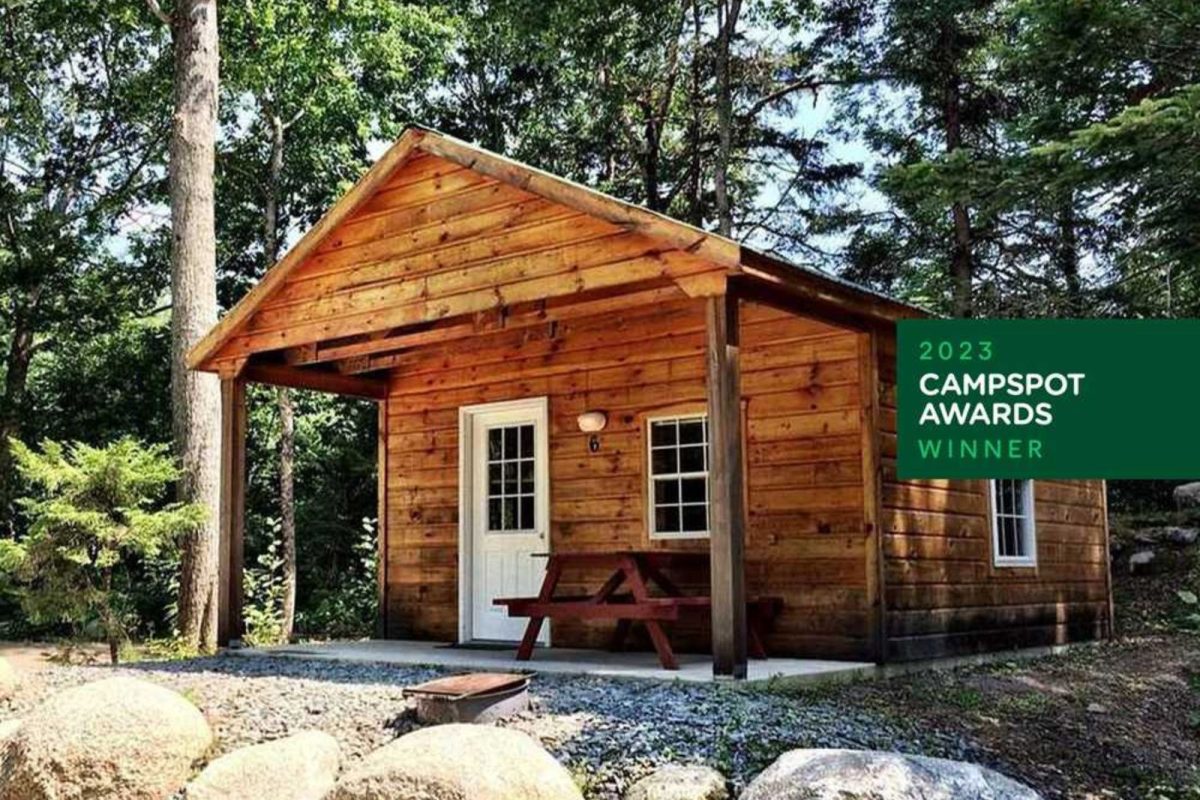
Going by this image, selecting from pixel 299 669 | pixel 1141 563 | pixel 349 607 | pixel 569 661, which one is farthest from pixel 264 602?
pixel 1141 563

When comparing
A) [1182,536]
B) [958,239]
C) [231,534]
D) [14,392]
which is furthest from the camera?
[14,392]

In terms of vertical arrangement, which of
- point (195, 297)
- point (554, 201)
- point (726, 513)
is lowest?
point (726, 513)

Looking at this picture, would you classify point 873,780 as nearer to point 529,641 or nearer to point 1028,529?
point 529,641

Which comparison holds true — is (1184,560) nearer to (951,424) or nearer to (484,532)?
(951,424)

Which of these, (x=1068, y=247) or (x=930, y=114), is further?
(x=930, y=114)

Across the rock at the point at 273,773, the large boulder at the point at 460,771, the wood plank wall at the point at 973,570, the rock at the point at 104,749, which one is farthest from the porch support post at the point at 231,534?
the wood plank wall at the point at 973,570

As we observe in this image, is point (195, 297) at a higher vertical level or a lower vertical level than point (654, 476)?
higher

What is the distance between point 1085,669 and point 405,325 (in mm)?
5811

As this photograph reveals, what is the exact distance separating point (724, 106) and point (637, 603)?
11.8m

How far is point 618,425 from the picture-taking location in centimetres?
882

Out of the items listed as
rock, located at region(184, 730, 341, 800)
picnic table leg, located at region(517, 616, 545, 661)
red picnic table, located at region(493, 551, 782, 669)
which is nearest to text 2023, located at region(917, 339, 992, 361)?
red picnic table, located at region(493, 551, 782, 669)

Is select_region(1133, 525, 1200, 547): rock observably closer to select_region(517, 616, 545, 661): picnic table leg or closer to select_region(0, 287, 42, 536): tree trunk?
select_region(517, 616, 545, 661): picnic table leg

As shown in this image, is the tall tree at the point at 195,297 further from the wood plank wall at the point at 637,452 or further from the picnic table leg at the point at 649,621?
the picnic table leg at the point at 649,621

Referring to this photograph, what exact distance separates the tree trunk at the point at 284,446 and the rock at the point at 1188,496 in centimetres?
1162
